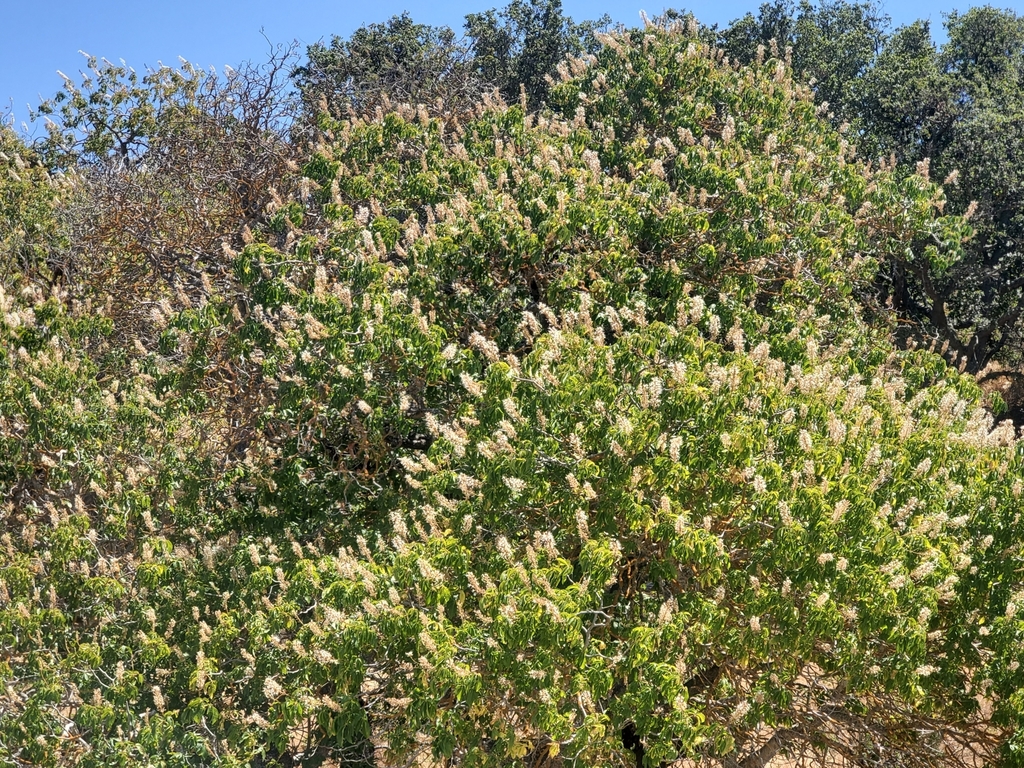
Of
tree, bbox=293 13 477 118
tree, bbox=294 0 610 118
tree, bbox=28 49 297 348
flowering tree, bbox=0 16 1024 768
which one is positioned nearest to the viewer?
flowering tree, bbox=0 16 1024 768

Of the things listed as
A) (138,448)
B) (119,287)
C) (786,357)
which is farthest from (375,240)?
(119,287)

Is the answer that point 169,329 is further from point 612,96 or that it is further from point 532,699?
point 612,96

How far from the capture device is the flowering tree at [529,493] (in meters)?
5.91

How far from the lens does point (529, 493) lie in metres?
6.52

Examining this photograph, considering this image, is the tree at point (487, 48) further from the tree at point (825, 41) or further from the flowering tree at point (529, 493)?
the flowering tree at point (529, 493)

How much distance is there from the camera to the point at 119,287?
1474 cm

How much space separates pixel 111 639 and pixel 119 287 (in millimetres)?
8060

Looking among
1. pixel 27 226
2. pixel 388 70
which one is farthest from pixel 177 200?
pixel 388 70

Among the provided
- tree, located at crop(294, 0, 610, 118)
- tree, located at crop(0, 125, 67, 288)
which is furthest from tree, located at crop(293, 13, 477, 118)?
tree, located at crop(0, 125, 67, 288)

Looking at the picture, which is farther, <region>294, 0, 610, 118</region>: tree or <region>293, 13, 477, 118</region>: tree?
<region>294, 0, 610, 118</region>: tree

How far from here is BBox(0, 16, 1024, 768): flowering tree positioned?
591cm

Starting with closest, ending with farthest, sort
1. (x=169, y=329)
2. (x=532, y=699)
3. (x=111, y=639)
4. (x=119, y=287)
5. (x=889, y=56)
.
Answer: (x=532, y=699)
(x=111, y=639)
(x=169, y=329)
(x=119, y=287)
(x=889, y=56)

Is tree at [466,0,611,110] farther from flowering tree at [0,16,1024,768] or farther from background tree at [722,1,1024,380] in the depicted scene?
flowering tree at [0,16,1024,768]

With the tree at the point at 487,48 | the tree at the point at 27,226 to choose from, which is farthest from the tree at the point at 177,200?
the tree at the point at 487,48
